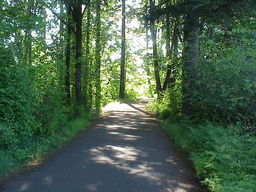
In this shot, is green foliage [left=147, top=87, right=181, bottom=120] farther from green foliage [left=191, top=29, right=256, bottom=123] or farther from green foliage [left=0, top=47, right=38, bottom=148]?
green foliage [left=0, top=47, right=38, bottom=148]

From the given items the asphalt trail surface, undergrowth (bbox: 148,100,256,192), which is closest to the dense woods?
undergrowth (bbox: 148,100,256,192)

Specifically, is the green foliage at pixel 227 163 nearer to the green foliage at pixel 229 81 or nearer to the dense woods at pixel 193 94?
the dense woods at pixel 193 94

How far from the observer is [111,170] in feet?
22.9

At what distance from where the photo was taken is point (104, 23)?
89.4 feet

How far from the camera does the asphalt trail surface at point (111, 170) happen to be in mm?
5875

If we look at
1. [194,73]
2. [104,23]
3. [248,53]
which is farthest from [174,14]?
[104,23]

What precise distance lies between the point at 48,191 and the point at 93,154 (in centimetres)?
304

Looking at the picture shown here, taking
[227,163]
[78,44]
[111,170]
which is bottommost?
[111,170]

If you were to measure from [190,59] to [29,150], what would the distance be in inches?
310

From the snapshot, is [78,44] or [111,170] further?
[78,44]

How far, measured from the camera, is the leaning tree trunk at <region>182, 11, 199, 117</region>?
462 inches

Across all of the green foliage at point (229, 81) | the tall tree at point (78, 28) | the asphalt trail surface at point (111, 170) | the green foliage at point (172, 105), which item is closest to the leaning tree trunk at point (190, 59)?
the green foliage at point (229, 81)

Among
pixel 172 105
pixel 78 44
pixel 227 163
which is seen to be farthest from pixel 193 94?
pixel 78 44

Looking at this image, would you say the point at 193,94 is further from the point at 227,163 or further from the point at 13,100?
the point at 13,100
